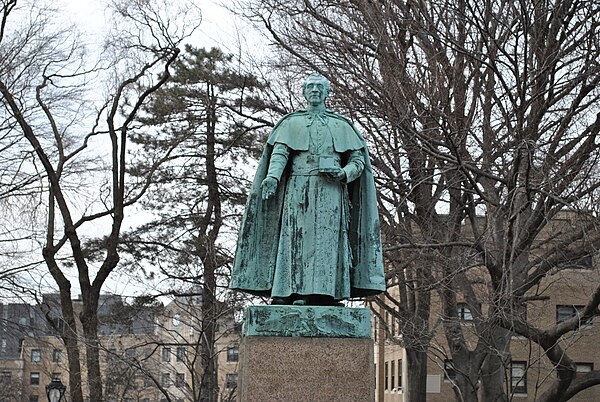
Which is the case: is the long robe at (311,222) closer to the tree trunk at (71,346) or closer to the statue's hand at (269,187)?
the statue's hand at (269,187)

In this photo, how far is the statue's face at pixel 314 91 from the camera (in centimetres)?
881

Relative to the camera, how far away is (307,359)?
8.07 m

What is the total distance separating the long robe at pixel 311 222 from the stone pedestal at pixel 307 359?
1.01ft

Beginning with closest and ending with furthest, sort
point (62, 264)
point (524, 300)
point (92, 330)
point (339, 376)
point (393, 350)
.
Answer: point (339, 376) < point (524, 300) < point (92, 330) < point (62, 264) < point (393, 350)

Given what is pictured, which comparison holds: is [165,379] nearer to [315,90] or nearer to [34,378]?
[315,90]

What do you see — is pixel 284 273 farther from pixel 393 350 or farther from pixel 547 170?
pixel 393 350

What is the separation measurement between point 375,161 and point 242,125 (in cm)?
768

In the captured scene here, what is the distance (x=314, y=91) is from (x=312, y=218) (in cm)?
113

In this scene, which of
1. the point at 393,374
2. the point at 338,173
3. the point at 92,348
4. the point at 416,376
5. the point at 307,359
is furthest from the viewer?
the point at 393,374

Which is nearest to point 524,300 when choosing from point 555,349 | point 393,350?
point 555,349

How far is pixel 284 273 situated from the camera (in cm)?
841

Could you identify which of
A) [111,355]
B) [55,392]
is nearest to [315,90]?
[55,392]

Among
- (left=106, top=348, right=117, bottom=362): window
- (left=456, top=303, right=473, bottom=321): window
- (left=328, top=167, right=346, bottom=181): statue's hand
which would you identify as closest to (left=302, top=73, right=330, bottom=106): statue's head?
(left=328, top=167, right=346, bottom=181): statue's hand

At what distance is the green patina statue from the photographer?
8.40 meters
